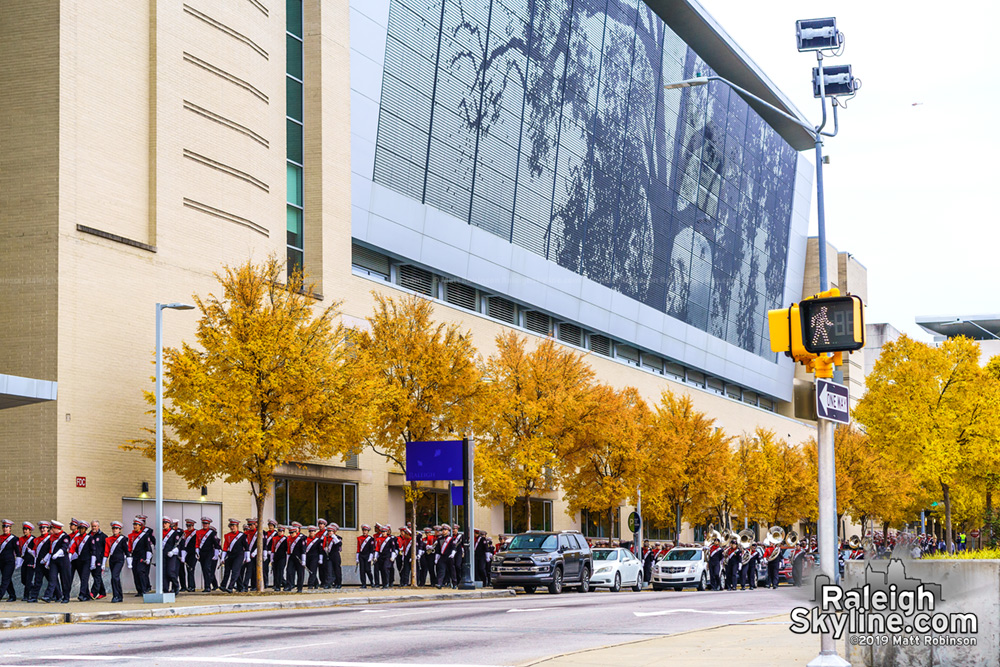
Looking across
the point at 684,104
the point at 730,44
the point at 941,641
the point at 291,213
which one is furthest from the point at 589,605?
the point at 730,44

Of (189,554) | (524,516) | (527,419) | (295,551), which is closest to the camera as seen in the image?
(189,554)

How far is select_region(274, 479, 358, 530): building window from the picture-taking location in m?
39.6

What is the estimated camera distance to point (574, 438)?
1815 inches

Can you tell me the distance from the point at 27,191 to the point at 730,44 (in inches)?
2269

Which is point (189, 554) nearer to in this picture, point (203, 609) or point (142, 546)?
point (142, 546)

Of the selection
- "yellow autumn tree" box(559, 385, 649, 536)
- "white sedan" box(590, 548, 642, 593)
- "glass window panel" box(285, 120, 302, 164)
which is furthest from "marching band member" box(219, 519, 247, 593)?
"yellow autumn tree" box(559, 385, 649, 536)

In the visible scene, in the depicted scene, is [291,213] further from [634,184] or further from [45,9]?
[634,184]

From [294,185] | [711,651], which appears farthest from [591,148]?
[711,651]

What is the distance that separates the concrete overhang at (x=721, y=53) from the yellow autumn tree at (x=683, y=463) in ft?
66.8

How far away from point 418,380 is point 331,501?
622 cm

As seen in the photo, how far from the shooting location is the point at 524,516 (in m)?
51.1

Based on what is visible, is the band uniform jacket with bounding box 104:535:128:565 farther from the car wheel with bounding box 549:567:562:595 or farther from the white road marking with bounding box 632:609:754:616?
the car wheel with bounding box 549:567:562:595

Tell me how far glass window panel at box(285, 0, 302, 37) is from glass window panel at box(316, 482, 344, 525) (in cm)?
1591

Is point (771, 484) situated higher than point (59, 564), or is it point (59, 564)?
point (59, 564)
